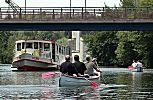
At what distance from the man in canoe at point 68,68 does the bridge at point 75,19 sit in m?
31.4

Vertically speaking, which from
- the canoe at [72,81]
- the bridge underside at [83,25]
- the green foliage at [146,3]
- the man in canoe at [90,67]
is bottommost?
the canoe at [72,81]

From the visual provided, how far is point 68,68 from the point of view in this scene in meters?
35.5

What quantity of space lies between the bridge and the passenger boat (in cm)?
1134

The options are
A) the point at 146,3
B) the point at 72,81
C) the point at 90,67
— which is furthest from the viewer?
the point at 146,3

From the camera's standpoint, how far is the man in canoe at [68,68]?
1389 inches

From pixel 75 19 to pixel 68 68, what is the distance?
32439mm

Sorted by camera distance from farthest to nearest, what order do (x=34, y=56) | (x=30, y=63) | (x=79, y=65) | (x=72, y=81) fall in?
1. (x=30, y=63)
2. (x=34, y=56)
3. (x=72, y=81)
4. (x=79, y=65)

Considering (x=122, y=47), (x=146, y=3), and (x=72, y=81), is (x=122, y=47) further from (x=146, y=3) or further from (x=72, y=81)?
(x=72, y=81)

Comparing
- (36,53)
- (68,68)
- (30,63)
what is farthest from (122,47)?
(68,68)

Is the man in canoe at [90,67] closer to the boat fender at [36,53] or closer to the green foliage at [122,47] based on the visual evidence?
the boat fender at [36,53]

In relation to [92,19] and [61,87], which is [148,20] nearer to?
[92,19]

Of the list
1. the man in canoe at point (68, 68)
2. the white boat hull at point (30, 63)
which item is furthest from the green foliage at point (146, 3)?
the man in canoe at point (68, 68)

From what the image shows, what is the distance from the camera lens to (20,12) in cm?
6950

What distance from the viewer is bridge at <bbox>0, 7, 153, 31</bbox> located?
220ft
